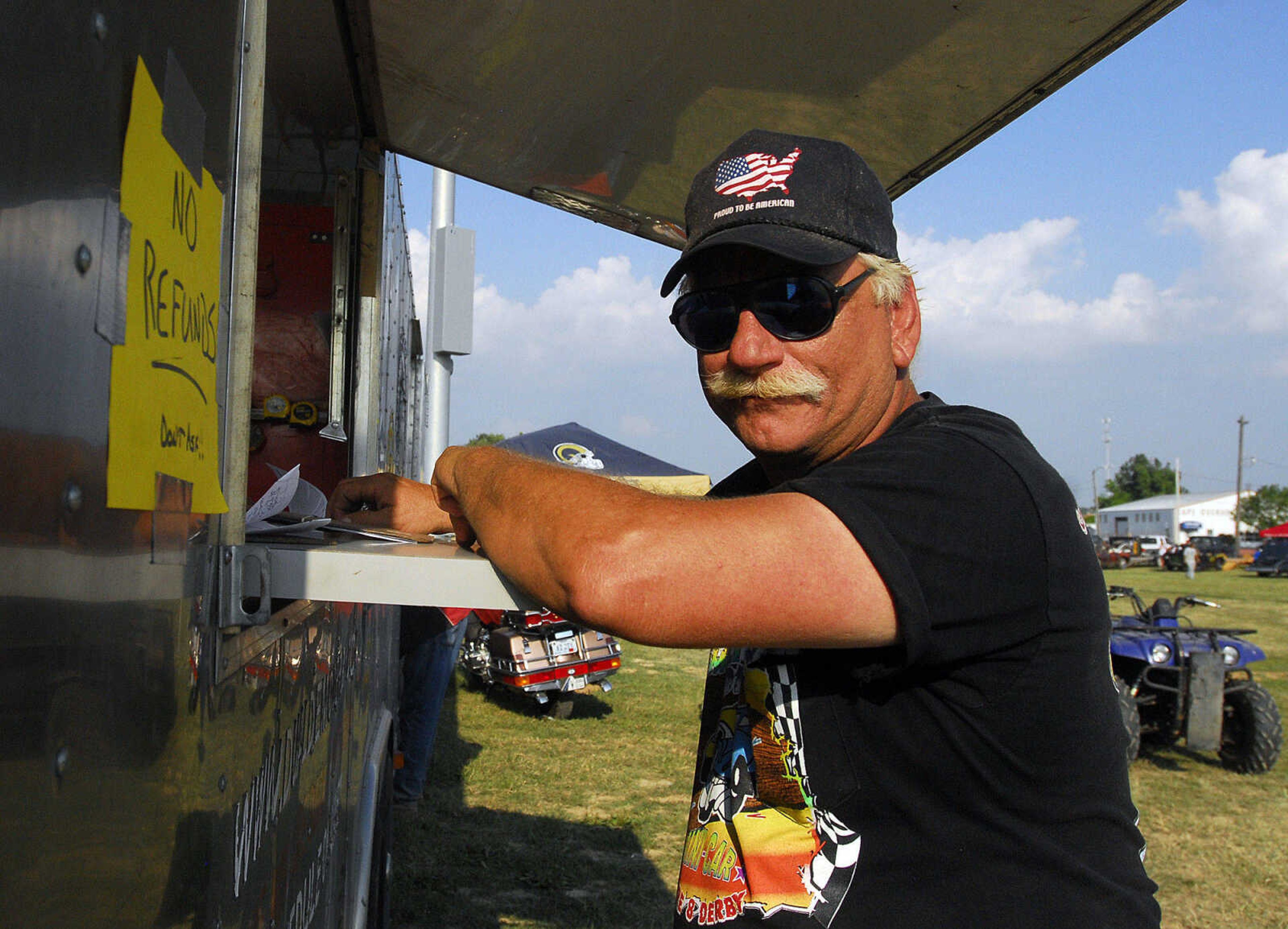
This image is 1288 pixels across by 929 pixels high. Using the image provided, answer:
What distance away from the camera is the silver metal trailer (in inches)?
25.2

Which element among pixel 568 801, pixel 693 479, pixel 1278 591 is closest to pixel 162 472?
pixel 568 801

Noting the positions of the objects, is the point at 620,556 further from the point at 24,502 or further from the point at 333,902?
the point at 333,902

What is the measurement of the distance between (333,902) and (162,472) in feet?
6.58

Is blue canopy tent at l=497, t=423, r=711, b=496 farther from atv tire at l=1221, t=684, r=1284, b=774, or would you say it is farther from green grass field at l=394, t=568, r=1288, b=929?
atv tire at l=1221, t=684, r=1284, b=774

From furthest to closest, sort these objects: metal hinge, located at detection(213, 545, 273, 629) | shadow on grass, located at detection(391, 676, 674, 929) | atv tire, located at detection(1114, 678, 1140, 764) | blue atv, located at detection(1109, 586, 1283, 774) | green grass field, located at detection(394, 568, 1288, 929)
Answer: blue atv, located at detection(1109, 586, 1283, 774)
atv tire, located at detection(1114, 678, 1140, 764)
green grass field, located at detection(394, 568, 1288, 929)
shadow on grass, located at detection(391, 676, 674, 929)
metal hinge, located at detection(213, 545, 273, 629)

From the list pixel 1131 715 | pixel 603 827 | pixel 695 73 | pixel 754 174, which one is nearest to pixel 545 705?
pixel 603 827

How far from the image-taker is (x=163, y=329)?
877 mm

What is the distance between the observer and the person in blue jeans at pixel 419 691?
6.89 meters

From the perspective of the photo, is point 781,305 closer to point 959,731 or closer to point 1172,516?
point 959,731

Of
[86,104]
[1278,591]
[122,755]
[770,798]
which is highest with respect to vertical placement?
[86,104]

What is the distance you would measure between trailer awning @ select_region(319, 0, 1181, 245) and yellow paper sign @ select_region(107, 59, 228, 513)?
1.44 m

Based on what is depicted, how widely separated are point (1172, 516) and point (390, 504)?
90807 mm

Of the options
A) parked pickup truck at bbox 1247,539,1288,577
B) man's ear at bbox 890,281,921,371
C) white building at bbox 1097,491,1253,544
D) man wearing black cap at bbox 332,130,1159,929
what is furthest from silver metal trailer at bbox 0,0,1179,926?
white building at bbox 1097,491,1253,544

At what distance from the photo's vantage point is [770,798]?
145cm
